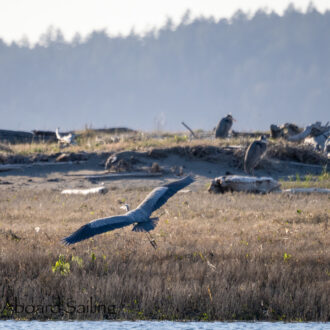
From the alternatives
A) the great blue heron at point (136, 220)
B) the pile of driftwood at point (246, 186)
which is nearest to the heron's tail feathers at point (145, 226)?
the great blue heron at point (136, 220)

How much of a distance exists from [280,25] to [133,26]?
27438mm

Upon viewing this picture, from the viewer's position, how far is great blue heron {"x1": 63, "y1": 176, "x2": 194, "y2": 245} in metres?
6.50

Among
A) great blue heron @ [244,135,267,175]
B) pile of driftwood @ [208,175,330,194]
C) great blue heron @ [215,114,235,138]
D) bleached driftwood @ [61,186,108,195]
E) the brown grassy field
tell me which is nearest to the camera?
the brown grassy field

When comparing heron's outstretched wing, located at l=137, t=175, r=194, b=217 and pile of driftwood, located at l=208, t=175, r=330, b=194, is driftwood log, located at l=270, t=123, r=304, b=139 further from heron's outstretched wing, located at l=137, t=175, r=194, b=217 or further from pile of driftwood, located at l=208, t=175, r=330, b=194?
heron's outstretched wing, located at l=137, t=175, r=194, b=217

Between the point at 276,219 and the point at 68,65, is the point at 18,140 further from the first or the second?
the point at 68,65

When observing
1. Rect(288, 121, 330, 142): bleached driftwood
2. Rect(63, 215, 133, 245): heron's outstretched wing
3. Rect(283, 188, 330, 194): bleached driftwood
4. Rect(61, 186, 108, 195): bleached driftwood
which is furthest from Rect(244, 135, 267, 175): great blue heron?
Rect(63, 215, 133, 245): heron's outstretched wing

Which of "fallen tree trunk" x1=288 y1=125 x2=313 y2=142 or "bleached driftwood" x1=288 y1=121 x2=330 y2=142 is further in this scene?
"fallen tree trunk" x1=288 y1=125 x2=313 y2=142

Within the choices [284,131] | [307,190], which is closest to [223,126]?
[284,131]

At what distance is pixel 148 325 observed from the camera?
5562mm

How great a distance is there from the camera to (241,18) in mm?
122250

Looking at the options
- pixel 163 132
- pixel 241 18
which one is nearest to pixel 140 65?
pixel 241 18

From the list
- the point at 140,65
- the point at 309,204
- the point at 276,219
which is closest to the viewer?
the point at 276,219

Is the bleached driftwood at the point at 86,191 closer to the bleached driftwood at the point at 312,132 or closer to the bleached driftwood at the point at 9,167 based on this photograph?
the bleached driftwood at the point at 9,167

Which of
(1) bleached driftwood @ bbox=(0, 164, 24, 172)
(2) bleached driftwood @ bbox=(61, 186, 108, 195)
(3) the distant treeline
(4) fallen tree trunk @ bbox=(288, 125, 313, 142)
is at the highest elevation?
(3) the distant treeline
